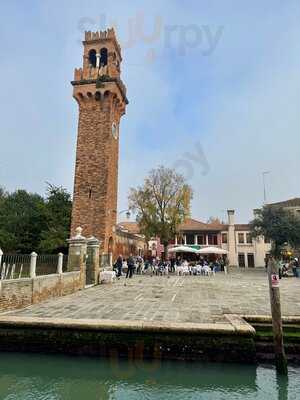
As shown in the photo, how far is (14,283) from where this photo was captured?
29.6ft

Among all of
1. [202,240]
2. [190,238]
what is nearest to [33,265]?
[190,238]

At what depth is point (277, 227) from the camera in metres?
29.5

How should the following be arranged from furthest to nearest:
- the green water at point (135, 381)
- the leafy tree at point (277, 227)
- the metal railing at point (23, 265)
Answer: the leafy tree at point (277, 227) → the metal railing at point (23, 265) → the green water at point (135, 381)

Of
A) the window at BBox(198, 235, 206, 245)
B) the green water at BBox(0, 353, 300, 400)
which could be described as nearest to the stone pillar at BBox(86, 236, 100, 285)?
the green water at BBox(0, 353, 300, 400)

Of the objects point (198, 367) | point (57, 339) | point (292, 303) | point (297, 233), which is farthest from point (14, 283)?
point (297, 233)

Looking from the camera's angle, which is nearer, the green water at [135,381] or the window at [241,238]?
the green water at [135,381]

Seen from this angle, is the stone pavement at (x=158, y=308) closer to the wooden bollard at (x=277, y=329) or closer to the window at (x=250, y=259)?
the wooden bollard at (x=277, y=329)

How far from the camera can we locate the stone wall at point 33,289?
28.4 feet

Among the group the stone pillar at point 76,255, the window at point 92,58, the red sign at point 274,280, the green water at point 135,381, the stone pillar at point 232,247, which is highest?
the window at point 92,58

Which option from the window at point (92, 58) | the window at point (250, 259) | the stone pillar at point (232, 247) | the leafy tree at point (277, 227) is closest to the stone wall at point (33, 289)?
the window at point (92, 58)

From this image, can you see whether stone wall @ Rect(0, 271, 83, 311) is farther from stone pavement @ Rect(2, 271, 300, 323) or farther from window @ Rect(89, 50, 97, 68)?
window @ Rect(89, 50, 97, 68)

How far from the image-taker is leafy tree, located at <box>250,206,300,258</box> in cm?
2923

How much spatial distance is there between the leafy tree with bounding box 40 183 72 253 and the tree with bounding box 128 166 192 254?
626 centimetres

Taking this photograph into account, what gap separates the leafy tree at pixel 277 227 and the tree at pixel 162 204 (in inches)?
285
